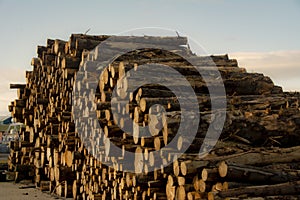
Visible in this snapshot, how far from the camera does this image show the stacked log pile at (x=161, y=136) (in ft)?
20.4

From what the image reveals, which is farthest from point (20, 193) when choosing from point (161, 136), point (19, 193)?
point (161, 136)

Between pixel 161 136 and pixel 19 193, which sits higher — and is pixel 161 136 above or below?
above

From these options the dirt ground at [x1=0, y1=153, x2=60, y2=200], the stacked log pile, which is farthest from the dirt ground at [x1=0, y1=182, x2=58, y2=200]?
the stacked log pile

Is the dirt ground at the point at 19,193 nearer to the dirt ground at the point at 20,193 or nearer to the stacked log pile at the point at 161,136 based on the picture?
the dirt ground at the point at 20,193

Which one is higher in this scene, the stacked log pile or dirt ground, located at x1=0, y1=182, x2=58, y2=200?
the stacked log pile

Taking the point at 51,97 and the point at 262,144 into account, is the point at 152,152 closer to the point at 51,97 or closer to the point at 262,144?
the point at 262,144

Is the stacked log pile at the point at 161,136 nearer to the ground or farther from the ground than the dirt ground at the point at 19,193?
farther from the ground

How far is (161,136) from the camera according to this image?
714 cm

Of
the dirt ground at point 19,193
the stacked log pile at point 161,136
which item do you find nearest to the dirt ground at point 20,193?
the dirt ground at point 19,193

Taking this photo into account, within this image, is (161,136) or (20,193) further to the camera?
(20,193)

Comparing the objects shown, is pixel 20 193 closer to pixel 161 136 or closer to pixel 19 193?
pixel 19 193

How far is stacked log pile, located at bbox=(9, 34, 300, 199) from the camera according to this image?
6215 mm

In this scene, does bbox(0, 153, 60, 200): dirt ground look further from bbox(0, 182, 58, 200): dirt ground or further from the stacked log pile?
the stacked log pile

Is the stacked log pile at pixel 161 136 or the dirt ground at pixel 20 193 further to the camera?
the dirt ground at pixel 20 193
